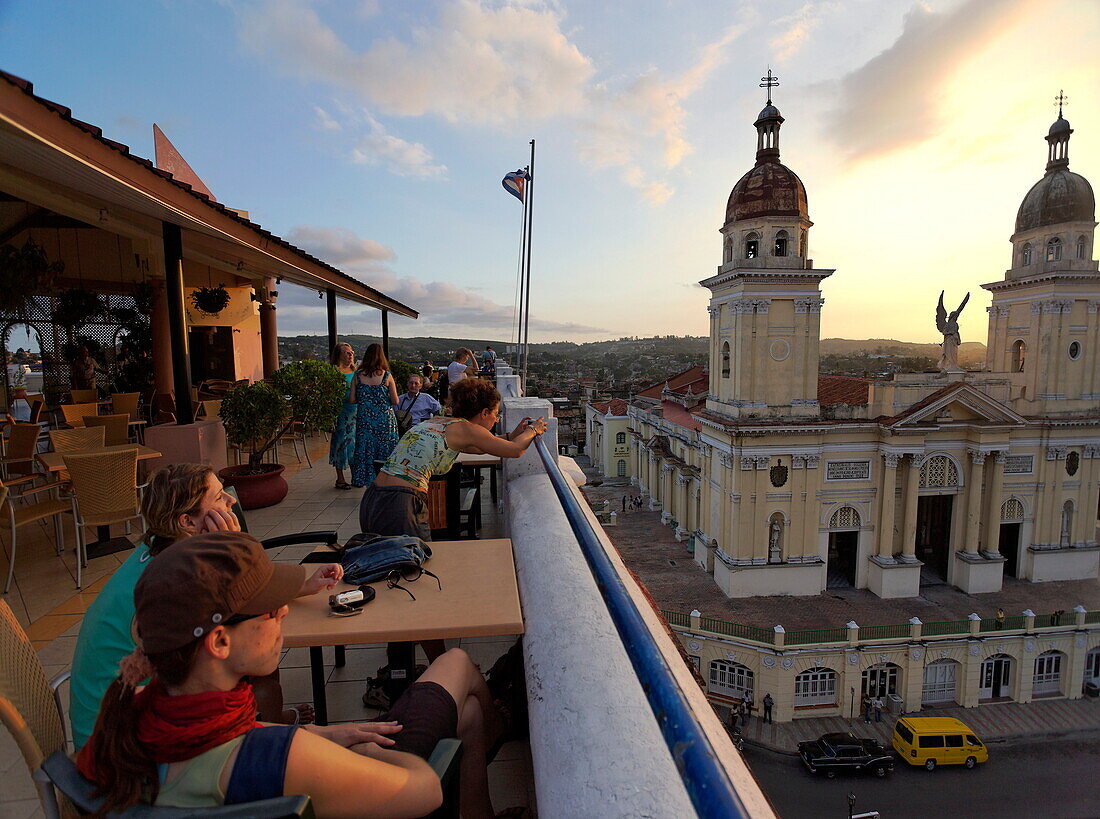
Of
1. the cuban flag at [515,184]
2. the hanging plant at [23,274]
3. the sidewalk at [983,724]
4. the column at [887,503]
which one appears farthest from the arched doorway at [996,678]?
the hanging plant at [23,274]

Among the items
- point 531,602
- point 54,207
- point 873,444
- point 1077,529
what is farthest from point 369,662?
point 1077,529

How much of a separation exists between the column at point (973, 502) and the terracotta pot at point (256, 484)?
28.3 meters

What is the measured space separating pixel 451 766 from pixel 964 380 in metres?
30.5

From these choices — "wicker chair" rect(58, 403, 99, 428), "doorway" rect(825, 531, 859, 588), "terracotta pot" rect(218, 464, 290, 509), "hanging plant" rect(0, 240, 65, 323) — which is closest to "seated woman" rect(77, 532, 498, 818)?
"terracotta pot" rect(218, 464, 290, 509)

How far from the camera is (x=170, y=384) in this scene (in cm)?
1280

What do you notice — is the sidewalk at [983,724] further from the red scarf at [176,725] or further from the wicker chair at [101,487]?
the red scarf at [176,725]

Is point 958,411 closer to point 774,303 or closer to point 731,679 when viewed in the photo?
point 774,303

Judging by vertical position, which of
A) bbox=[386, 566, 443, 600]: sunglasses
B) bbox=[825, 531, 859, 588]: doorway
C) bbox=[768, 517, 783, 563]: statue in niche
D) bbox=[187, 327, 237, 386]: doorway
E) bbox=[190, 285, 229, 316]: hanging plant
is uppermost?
bbox=[190, 285, 229, 316]: hanging plant

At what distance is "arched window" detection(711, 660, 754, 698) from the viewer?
1988cm

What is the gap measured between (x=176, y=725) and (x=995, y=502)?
3230cm

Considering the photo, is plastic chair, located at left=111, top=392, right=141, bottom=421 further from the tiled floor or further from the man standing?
the man standing

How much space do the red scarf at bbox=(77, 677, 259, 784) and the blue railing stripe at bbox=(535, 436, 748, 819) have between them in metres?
0.92

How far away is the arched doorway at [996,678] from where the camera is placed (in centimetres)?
2064

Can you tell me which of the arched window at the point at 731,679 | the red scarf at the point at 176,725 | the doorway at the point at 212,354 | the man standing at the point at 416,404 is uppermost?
the doorway at the point at 212,354
